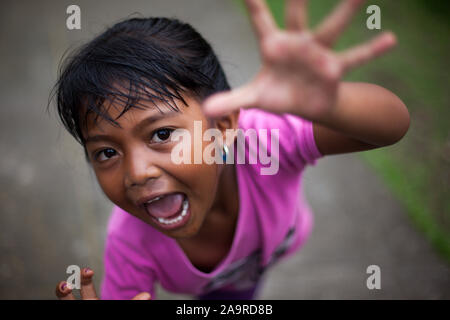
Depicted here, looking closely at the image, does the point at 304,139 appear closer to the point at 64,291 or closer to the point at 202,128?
the point at 202,128

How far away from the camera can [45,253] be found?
2.19 metres

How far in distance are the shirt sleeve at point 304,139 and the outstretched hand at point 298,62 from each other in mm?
408

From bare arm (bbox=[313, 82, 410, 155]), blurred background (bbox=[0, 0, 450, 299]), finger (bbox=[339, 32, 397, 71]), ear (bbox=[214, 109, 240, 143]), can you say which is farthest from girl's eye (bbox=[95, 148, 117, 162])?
blurred background (bbox=[0, 0, 450, 299])

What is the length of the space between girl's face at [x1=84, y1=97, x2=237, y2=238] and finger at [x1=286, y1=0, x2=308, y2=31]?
0.40 metres

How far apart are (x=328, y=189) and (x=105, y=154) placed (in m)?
1.56

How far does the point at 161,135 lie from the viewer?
3.07 ft

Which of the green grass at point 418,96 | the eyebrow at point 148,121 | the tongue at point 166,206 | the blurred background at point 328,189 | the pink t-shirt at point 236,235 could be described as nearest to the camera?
the eyebrow at point 148,121

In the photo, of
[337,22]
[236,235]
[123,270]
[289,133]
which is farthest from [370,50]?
[123,270]

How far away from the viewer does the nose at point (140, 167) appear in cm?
A: 92

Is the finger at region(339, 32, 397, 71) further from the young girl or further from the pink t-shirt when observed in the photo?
the pink t-shirt

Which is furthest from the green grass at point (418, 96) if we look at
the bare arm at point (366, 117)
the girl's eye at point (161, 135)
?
the girl's eye at point (161, 135)

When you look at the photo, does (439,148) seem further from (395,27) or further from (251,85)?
(251,85)

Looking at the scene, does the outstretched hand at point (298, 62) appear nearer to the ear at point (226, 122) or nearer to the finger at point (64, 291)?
the ear at point (226, 122)

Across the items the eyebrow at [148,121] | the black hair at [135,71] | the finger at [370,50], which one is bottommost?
the finger at [370,50]
